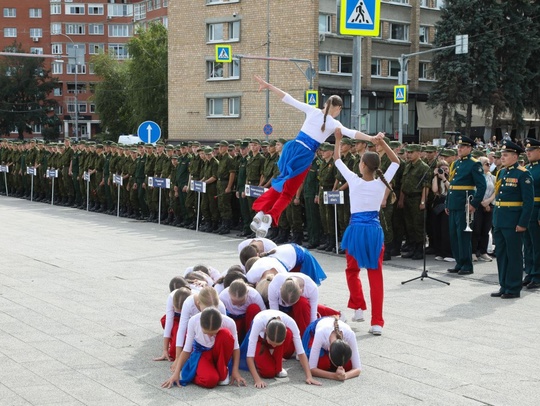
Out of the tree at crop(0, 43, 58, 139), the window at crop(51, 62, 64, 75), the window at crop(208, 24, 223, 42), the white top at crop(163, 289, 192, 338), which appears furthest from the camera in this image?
the window at crop(51, 62, 64, 75)

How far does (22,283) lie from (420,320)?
6319 millimetres

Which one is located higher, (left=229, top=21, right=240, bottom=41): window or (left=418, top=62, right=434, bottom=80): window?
(left=229, top=21, right=240, bottom=41): window

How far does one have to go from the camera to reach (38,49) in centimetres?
10838

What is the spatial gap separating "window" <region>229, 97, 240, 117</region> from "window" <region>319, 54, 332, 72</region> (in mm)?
6346

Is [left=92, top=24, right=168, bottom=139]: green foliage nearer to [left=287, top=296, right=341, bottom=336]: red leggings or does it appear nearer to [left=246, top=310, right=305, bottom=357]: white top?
[left=287, top=296, right=341, bottom=336]: red leggings

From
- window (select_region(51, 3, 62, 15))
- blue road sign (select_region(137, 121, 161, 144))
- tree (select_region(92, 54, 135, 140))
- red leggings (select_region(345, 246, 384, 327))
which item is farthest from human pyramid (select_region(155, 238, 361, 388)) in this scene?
window (select_region(51, 3, 62, 15))

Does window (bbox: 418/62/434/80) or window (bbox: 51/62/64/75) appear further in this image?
window (bbox: 51/62/64/75)

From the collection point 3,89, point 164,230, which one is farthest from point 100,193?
point 3,89

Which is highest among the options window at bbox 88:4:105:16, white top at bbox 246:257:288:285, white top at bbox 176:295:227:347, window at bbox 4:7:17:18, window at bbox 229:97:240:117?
window at bbox 88:4:105:16

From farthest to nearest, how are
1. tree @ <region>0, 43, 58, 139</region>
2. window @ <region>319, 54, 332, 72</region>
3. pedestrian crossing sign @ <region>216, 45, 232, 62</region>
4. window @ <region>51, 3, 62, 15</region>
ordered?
window @ <region>51, 3, 62, 15</region>, tree @ <region>0, 43, 58, 139</region>, window @ <region>319, 54, 332, 72</region>, pedestrian crossing sign @ <region>216, 45, 232, 62</region>

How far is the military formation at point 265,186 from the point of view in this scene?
14.5m

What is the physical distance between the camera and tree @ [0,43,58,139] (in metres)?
93.4

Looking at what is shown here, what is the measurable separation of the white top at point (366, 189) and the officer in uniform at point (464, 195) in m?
4.58

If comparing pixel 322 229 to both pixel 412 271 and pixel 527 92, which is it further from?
pixel 527 92
